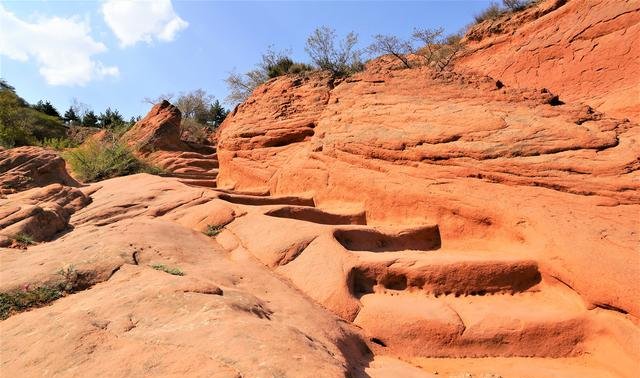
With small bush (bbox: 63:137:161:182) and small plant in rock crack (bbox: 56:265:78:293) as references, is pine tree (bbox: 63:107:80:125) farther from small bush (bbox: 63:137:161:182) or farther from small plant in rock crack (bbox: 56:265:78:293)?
small plant in rock crack (bbox: 56:265:78:293)

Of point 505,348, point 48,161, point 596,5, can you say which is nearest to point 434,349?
point 505,348

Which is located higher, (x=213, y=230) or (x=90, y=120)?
(x=90, y=120)

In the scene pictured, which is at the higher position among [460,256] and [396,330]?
[460,256]

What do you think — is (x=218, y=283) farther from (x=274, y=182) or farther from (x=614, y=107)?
(x=614, y=107)

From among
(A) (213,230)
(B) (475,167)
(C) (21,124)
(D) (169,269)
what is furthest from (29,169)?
(C) (21,124)

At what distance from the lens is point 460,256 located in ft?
16.9

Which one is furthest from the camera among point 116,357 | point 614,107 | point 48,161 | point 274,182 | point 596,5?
point 596,5

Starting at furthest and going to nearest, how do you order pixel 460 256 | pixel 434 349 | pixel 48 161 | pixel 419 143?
pixel 48 161 < pixel 419 143 < pixel 460 256 < pixel 434 349

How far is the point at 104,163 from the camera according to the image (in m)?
12.3

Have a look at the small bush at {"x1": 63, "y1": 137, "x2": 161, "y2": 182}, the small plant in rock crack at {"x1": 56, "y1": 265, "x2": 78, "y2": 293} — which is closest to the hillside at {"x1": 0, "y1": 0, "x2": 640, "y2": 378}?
the small plant in rock crack at {"x1": 56, "y1": 265, "x2": 78, "y2": 293}

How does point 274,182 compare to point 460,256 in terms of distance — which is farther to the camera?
point 274,182

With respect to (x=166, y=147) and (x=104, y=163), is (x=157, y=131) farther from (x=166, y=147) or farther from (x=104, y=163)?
(x=104, y=163)

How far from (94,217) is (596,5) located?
47.7 feet

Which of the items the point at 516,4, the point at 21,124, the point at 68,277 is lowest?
the point at 68,277
